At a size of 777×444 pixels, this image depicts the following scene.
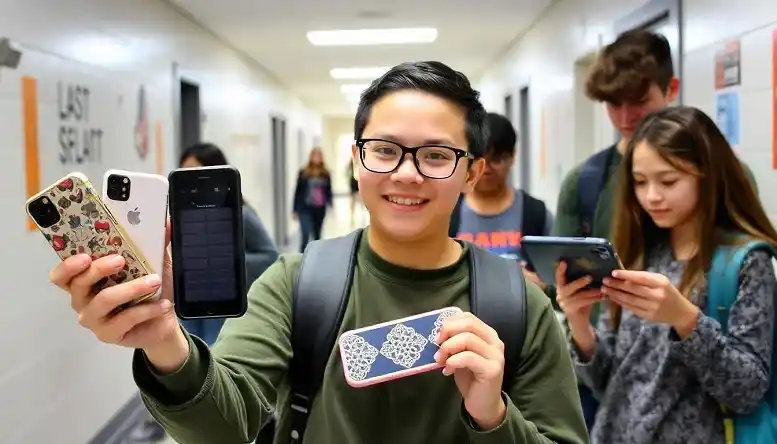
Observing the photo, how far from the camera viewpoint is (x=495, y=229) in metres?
2.82

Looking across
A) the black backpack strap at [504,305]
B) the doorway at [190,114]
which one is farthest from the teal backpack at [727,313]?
the doorway at [190,114]

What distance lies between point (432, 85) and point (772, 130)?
187 cm

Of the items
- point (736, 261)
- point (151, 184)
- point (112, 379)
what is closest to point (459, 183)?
point (151, 184)

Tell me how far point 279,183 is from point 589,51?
801cm

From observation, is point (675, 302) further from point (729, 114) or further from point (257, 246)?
point (257, 246)

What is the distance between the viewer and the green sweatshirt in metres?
0.96

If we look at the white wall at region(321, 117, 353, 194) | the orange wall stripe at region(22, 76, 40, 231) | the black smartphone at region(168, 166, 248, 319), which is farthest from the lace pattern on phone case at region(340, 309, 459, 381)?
the white wall at region(321, 117, 353, 194)

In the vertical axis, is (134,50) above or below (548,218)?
above

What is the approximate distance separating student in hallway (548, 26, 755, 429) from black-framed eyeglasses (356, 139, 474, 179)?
4.05 ft

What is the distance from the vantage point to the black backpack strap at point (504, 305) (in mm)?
1043

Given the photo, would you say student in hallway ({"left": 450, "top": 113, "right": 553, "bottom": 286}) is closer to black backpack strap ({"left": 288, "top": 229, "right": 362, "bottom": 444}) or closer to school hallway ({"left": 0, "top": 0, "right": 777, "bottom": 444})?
school hallway ({"left": 0, "top": 0, "right": 777, "bottom": 444})

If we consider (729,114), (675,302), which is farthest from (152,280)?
(729,114)

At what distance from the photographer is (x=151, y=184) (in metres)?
0.90

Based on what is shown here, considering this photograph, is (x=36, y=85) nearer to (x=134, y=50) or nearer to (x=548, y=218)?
(x=134, y=50)
